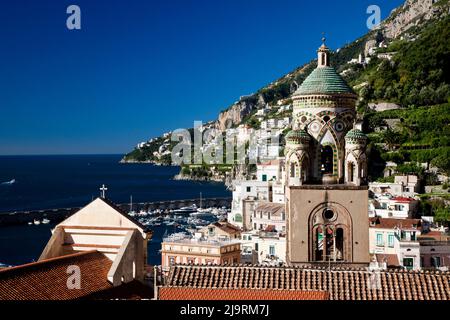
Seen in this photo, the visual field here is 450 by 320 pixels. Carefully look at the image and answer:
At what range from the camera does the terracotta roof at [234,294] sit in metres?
12.5

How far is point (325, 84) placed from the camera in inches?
746

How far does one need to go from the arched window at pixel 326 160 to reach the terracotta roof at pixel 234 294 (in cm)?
716

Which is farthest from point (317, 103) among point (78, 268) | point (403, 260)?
point (403, 260)

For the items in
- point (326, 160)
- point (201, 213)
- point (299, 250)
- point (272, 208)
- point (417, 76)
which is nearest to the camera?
point (299, 250)

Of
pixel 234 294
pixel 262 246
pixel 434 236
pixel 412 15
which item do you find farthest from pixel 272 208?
pixel 412 15

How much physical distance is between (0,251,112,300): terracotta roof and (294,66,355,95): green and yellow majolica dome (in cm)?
898

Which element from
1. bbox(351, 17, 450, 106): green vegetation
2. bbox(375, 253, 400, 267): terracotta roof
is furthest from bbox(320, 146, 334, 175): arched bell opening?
bbox(351, 17, 450, 106): green vegetation

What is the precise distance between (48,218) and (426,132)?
6093 centimetres

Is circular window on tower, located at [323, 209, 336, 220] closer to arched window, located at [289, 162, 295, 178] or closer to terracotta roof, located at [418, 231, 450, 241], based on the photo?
arched window, located at [289, 162, 295, 178]

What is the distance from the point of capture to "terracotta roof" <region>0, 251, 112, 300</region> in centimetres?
1130

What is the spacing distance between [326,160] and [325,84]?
2.55m

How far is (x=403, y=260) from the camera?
123ft

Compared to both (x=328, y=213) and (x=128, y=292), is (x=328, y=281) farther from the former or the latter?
(x=328, y=213)
